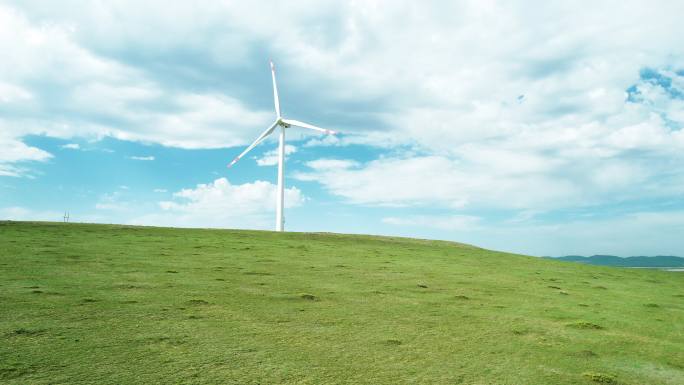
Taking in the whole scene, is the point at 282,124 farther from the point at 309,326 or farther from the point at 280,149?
the point at 309,326

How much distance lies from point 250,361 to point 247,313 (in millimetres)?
4147

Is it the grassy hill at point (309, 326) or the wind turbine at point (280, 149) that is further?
the wind turbine at point (280, 149)

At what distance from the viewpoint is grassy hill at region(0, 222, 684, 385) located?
321 inches

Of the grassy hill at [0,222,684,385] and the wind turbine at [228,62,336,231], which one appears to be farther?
the wind turbine at [228,62,336,231]

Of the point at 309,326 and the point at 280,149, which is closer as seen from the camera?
the point at 309,326

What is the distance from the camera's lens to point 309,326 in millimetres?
11398

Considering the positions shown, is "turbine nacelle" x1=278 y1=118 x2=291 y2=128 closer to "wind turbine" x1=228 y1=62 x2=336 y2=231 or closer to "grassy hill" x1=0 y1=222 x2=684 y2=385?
"wind turbine" x1=228 y1=62 x2=336 y2=231

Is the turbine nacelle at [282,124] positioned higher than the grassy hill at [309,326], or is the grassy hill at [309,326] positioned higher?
the turbine nacelle at [282,124]

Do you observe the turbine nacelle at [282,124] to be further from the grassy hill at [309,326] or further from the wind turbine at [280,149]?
the grassy hill at [309,326]

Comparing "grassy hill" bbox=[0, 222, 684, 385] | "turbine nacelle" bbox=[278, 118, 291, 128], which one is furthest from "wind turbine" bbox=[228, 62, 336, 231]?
"grassy hill" bbox=[0, 222, 684, 385]

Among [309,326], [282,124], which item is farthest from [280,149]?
[309,326]

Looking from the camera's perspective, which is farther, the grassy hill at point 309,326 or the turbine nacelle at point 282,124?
the turbine nacelle at point 282,124

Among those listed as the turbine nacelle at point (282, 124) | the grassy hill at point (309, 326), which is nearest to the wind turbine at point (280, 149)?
the turbine nacelle at point (282, 124)

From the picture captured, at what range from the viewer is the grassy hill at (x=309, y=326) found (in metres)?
8.16
